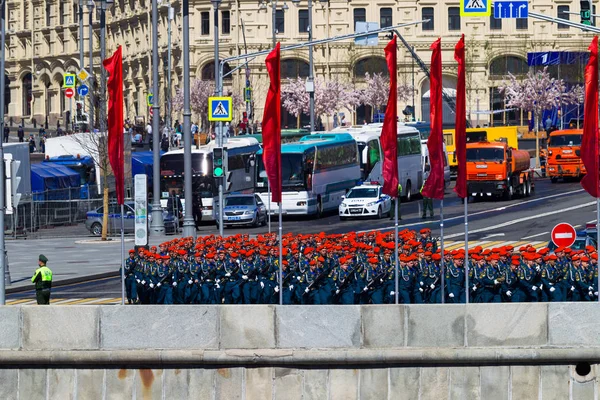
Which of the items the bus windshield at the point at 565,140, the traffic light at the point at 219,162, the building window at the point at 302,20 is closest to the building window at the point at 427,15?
the building window at the point at 302,20

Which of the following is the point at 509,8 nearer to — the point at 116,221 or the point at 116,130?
the point at 116,130

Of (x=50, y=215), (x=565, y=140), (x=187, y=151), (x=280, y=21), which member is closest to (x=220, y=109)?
(x=187, y=151)

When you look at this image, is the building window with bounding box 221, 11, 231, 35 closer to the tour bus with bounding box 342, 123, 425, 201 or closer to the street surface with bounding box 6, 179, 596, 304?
the tour bus with bounding box 342, 123, 425, 201

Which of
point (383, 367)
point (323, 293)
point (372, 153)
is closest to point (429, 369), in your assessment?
point (383, 367)

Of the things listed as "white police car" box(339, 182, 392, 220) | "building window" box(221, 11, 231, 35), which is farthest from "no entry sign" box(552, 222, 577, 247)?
"building window" box(221, 11, 231, 35)

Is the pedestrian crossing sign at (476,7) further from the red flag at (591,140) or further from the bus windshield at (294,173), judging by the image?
the red flag at (591,140)

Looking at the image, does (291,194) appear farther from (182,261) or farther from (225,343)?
(225,343)

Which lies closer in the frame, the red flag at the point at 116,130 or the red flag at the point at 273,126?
the red flag at the point at 273,126

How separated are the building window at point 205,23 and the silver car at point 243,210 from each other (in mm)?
51874

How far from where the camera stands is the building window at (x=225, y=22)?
100500 mm

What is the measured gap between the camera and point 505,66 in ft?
320

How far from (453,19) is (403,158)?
44.2 meters

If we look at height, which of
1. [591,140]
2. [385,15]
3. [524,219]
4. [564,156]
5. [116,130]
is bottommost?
[524,219]

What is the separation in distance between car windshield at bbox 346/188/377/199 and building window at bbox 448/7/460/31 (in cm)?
5022
